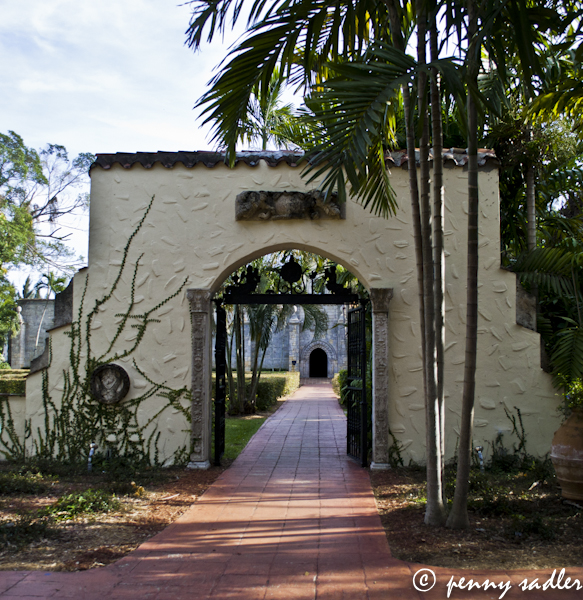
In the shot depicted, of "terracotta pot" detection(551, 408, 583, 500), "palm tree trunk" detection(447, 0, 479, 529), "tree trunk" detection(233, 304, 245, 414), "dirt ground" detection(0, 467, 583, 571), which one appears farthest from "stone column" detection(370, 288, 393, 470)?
"tree trunk" detection(233, 304, 245, 414)

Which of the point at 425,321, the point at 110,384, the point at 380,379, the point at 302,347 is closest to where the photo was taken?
the point at 425,321

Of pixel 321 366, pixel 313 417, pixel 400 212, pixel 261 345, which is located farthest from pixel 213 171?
pixel 321 366

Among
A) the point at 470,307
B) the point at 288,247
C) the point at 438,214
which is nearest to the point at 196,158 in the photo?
the point at 288,247

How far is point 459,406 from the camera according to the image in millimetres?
7105

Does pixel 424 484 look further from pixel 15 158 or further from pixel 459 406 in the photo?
pixel 15 158

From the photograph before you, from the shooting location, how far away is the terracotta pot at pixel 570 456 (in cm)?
493

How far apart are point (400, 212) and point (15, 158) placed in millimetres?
20739

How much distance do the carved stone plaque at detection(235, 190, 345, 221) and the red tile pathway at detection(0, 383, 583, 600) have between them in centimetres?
341

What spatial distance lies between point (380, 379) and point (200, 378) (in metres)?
2.36

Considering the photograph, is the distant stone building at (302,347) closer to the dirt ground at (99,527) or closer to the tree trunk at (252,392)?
the tree trunk at (252,392)

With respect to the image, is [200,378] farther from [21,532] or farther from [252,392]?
[252,392]

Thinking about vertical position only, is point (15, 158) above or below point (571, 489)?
above

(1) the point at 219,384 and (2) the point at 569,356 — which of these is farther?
(1) the point at 219,384

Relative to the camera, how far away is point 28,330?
97.0ft
